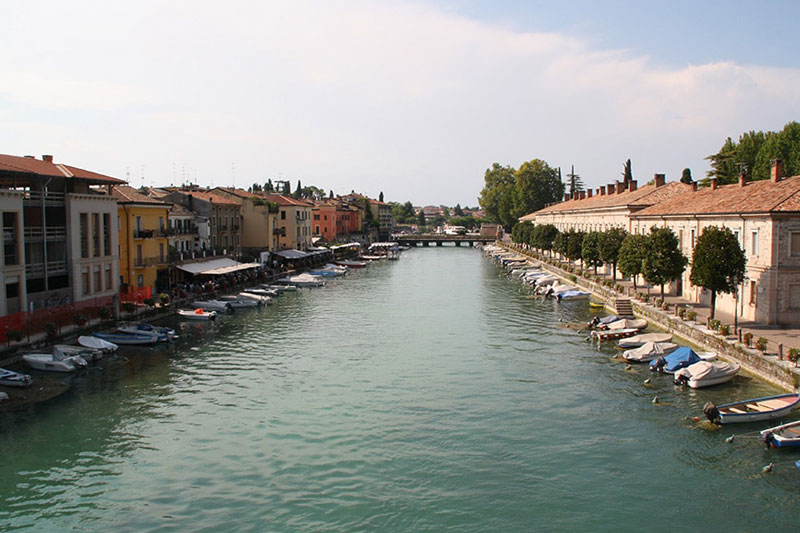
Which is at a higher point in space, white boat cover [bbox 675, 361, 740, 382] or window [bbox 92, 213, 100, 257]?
window [bbox 92, 213, 100, 257]

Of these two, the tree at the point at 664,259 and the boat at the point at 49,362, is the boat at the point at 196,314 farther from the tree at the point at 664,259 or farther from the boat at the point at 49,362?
the tree at the point at 664,259

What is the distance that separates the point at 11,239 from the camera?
35.7 metres

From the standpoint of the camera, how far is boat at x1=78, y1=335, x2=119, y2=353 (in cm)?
3528

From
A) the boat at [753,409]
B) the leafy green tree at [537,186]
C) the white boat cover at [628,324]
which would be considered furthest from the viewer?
the leafy green tree at [537,186]

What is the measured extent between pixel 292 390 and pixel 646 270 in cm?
2719

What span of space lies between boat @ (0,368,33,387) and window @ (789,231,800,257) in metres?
38.3

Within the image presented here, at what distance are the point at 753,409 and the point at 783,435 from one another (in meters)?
2.51

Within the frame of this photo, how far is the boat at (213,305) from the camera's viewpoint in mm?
52747

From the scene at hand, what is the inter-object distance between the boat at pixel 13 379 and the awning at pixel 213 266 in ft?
92.8

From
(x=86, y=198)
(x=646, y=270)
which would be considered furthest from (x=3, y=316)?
(x=646, y=270)

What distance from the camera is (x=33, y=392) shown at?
2823 centimetres

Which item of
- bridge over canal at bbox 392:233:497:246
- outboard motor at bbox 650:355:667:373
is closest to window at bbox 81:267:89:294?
outboard motor at bbox 650:355:667:373

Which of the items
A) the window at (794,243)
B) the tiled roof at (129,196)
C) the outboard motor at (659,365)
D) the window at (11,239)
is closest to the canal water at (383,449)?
the outboard motor at (659,365)

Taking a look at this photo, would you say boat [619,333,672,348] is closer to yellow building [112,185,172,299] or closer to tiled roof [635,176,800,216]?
tiled roof [635,176,800,216]
